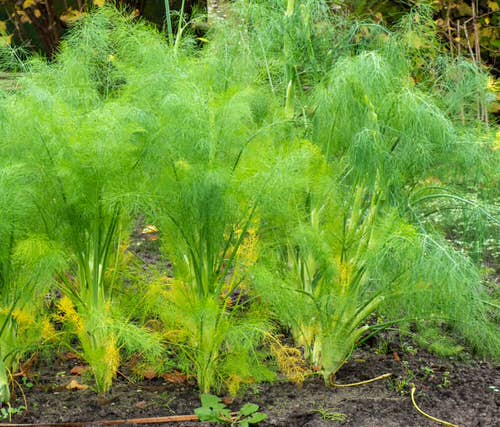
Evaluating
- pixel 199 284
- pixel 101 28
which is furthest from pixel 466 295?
pixel 101 28

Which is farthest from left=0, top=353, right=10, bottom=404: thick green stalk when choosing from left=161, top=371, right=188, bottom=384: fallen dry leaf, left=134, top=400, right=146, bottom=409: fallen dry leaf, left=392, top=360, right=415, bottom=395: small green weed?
left=392, top=360, right=415, bottom=395: small green weed

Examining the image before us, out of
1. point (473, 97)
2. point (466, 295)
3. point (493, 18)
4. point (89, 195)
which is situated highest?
point (89, 195)

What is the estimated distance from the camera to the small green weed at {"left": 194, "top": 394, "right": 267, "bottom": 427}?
295 cm

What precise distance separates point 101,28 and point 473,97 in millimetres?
1803

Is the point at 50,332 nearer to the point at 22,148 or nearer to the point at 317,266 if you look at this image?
the point at 22,148

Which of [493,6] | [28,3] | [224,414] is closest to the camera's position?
[224,414]

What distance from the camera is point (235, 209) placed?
9.96ft

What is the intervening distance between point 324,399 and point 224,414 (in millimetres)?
449

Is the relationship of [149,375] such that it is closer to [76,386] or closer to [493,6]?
[76,386]

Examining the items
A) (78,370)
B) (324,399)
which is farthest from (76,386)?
(324,399)

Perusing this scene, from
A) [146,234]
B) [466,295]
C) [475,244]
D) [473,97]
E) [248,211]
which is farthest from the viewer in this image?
[146,234]

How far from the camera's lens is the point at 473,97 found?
3.83 meters

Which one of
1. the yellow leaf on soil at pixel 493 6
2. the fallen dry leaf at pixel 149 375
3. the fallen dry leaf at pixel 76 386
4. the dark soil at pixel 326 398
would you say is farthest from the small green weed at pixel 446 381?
the yellow leaf on soil at pixel 493 6

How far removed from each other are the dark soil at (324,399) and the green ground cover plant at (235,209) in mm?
85
